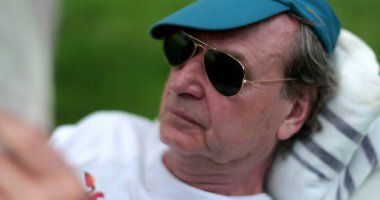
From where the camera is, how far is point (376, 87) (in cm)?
216

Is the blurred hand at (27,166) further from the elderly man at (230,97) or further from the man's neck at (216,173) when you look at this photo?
the man's neck at (216,173)

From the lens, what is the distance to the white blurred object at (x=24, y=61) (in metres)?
1.72

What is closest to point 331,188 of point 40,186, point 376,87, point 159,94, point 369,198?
point 369,198

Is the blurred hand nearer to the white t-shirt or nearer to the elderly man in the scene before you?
the elderly man

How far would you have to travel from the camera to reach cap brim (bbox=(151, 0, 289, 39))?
1986 millimetres

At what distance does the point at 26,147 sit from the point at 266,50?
1354 mm

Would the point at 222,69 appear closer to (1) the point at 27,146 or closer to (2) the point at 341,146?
(2) the point at 341,146

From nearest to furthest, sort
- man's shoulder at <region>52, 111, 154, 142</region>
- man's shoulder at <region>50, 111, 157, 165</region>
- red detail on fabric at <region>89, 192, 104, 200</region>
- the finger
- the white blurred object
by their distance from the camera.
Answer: the finger
the white blurred object
red detail on fabric at <region>89, 192, 104, 200</region>
man's shoulder at <region>50, 111, 157, 165</region>
man's shoulder at <region>52, 111, 154, 142</region>

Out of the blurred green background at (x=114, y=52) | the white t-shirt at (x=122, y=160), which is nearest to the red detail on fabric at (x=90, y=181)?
the white t-shirt at (x=122, y=160)

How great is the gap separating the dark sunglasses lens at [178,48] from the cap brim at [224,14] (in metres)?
0.04

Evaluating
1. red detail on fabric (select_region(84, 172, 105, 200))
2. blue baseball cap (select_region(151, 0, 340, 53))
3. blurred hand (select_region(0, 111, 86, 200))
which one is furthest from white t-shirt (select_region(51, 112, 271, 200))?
blurred hand (select_region(0, 111, 86, 200))

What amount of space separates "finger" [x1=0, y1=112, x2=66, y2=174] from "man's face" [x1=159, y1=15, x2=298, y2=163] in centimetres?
128

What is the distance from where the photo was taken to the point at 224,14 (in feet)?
6.65

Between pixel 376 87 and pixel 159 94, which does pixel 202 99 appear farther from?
pixel 159 94
